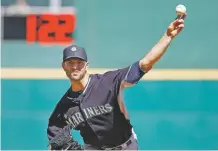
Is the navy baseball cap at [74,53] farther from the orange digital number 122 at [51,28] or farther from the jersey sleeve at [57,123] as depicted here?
the orange digital number 122 at [51,28]

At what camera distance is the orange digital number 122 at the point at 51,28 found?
6.94m

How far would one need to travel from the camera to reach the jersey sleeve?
15.5 ft

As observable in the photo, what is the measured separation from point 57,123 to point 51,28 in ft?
7.89

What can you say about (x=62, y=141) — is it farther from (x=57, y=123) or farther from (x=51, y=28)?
(x=51, y=28)

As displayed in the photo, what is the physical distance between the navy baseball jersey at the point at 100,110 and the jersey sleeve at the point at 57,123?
0.03 m

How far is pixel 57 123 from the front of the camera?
15.7 feet

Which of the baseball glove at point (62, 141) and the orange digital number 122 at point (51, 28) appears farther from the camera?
the orange digital number 122 at point (51, 28)

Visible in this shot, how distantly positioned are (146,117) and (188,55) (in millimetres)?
870

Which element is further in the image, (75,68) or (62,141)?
(62,141)

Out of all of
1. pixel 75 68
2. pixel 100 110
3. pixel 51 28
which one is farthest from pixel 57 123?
pixel 51 28

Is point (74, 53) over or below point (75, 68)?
over

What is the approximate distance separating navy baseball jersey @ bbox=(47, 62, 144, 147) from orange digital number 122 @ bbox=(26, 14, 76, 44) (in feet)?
7.72

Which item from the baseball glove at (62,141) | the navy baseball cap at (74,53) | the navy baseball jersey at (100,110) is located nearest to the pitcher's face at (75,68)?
the navy baseball cap at (74,53)

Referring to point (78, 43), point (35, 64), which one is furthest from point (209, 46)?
point (35, 64)
